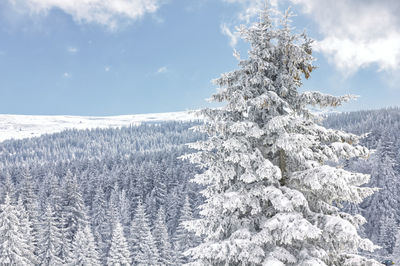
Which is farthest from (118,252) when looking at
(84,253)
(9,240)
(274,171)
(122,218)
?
(274,171)

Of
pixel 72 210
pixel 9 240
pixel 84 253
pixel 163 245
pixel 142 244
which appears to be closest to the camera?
pixel 9 240

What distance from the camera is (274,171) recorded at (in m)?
8.51

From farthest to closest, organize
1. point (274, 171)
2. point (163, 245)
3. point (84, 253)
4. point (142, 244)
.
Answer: point (163, 245) < point (142, 244) < point (84, 253) < point (274, 171)

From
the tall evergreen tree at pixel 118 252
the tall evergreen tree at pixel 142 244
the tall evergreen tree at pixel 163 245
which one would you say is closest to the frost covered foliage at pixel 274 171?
the tall evergreen tree at pixel 118 252

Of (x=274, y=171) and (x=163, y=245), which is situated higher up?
(x=274, y=171)

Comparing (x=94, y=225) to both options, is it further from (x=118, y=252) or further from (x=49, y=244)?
(x=118, y=252)

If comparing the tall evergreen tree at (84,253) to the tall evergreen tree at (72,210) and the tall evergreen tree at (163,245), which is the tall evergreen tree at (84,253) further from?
the tall evergreen tree at (72,210)

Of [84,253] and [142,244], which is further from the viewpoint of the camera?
[142,244]

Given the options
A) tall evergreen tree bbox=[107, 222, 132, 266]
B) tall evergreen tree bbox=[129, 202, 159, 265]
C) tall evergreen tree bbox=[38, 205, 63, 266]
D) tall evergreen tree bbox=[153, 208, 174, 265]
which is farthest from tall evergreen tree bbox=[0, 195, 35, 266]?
tall evergreen tree bbox=[153, 208, 174, 265]

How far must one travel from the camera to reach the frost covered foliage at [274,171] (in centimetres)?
819

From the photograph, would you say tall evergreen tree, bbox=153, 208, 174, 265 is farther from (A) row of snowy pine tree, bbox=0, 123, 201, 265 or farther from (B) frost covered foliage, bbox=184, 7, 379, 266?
(B) frost covered foliage, bbox=184, 7, 379, 266

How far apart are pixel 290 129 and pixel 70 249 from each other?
155 feet

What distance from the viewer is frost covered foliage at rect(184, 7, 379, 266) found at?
819 centimetres

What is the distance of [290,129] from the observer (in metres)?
9.34
